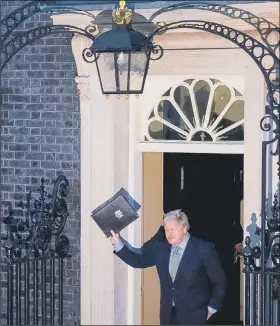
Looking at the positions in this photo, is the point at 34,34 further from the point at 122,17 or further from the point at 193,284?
the point at 193,284

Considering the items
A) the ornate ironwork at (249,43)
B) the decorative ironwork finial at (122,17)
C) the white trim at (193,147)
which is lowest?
the white trim at (193,147)

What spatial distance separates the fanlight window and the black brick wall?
30.2 inches

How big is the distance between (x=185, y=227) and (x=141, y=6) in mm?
1900

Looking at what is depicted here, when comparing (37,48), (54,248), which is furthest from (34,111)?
(54,248)

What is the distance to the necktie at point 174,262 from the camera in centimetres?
810

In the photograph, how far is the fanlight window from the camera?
8.89 meters

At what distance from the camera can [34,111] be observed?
30.3 feet

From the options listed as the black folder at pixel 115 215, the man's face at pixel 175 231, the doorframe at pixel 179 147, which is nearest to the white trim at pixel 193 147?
the doorframe at pixel 179 147

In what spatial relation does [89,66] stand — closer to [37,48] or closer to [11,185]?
[37,48]

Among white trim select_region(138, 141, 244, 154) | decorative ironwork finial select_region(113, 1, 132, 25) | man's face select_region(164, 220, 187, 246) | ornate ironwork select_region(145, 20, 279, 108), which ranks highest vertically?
decorative ironwork finial select_region(113, 1, 132, 25)

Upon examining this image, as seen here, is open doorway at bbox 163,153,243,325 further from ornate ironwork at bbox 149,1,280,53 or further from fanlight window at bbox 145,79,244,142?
ornate ironwork at bbox 149,1,280,53

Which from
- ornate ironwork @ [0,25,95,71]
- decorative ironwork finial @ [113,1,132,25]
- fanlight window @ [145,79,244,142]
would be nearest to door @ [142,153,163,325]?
fanlight window @ [145,79,244,142]

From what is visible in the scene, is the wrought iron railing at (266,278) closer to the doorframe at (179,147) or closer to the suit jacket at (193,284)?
the suit jacket at (193,284)

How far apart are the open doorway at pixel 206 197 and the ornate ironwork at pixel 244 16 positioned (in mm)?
1691
